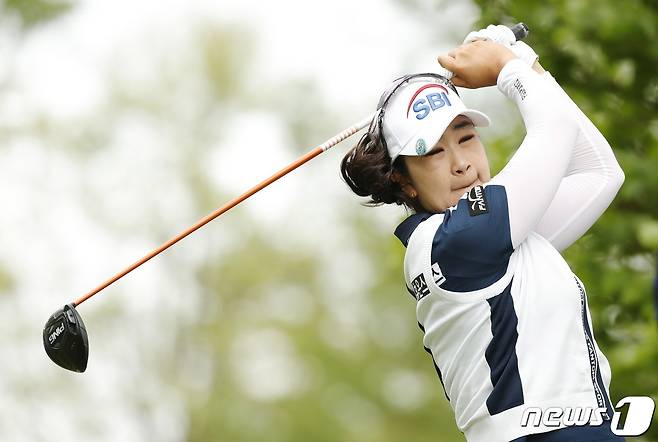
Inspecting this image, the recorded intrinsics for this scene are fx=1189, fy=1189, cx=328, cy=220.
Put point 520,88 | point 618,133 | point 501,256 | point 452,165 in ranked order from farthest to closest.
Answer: point 618,133 < point 452,165 < point 520,88 < point 501,256

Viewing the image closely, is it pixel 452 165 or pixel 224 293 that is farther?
pixel 224 293

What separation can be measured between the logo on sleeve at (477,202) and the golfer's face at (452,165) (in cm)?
19

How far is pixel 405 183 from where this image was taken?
127 inches

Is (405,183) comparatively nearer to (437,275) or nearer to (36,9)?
(437,275)

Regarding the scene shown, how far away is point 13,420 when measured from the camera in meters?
18.4

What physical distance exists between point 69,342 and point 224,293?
16.2 meters

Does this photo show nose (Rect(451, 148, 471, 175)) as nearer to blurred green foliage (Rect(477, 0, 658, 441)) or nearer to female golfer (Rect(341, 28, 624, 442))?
female golfer (Rect(341, 28, 624, 442))

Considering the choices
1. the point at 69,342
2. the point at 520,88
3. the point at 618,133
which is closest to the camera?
the point at 520,88

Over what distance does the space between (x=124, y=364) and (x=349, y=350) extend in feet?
11.9

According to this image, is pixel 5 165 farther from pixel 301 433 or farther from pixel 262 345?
pixel 301 433

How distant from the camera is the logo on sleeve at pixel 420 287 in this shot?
3.00 m

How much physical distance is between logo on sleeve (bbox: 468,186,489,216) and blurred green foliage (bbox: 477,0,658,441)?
Answer: 3385 millimetres

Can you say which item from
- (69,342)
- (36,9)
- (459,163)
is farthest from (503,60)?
(36,9)

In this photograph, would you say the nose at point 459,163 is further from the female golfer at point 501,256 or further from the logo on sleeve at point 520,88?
the logo on sleeve at point 520,88
